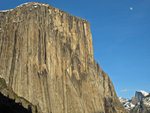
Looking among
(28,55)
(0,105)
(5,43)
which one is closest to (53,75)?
(28,55)

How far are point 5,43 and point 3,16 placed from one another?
12.9 metres

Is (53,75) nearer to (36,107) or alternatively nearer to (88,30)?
(36,107)

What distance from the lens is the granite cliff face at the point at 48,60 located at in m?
74.1

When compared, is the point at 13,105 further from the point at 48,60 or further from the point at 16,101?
the point at 48,60

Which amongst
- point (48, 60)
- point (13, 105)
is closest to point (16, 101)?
point (13, 105)

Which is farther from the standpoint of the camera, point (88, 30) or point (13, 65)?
point (88, 30)

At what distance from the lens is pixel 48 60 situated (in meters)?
78.3

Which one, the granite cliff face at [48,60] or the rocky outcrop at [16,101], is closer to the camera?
the rocky outcrop at [16,101]

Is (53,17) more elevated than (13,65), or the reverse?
(53,17)

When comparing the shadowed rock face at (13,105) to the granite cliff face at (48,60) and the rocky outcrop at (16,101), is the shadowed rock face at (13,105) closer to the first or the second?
the rocky outcrop at (16,101)

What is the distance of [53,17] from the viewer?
87125 mm

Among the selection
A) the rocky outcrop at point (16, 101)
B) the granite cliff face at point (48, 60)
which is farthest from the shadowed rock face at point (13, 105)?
the granite cliff face at point (48, 60)

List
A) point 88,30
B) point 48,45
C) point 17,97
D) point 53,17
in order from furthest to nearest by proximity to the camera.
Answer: point 88,30 < point 53,17 < point 48,45 < point 17,97

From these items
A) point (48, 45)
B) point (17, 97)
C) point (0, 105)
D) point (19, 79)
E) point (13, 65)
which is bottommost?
point (0, 105)
